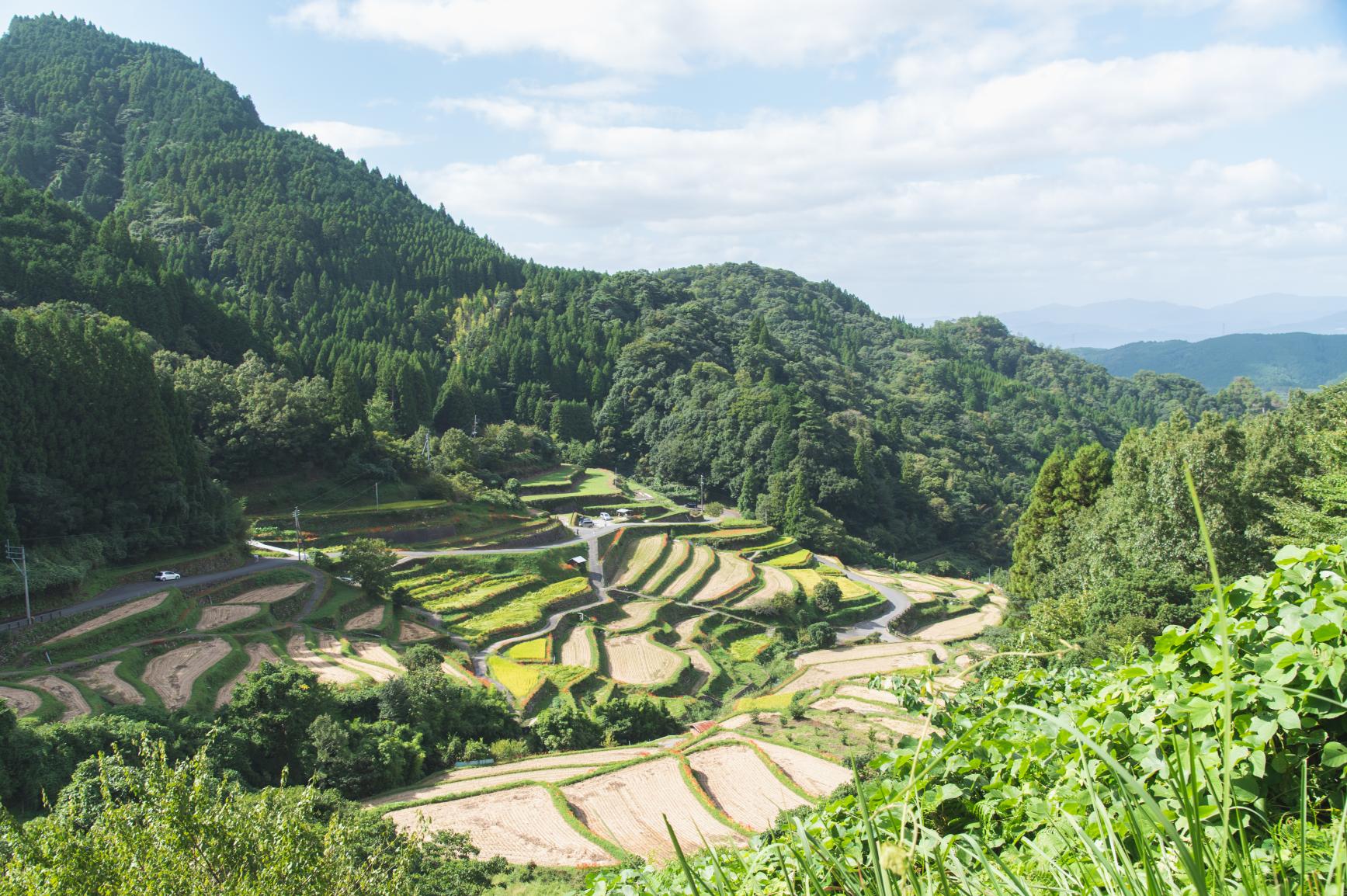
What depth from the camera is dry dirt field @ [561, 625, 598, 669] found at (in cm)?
2653

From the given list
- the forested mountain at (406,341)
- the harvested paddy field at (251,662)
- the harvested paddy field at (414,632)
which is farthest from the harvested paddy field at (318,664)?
the forested mountain at (406,341)

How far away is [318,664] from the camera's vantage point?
21.4 m

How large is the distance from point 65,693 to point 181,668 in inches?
113

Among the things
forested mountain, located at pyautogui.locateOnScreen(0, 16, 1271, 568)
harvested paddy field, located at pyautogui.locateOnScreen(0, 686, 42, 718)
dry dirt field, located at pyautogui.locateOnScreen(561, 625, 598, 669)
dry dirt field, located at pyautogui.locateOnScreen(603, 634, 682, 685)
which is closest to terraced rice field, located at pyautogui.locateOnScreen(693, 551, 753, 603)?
dry dirt field, located at pyautogui.locateOnScreen(603, 634, 682, 685)

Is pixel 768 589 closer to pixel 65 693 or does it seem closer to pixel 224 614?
pixel 224 614

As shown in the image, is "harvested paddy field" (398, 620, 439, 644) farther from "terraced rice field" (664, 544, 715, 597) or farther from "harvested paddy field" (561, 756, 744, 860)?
"harvested paddy field" (561, 756, 744, 860)

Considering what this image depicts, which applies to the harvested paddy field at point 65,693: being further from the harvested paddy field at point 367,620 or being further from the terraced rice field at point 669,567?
the terraced rice field at point 669,567

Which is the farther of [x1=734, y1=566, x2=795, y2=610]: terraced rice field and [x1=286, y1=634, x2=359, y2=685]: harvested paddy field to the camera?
[x1=734, y1=566, x2=795, y2=610]: terraced rice field

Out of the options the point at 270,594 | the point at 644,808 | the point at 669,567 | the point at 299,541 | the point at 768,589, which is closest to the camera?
the point at 644,808

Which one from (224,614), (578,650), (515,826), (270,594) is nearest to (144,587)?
(224,614)

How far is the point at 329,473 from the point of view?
34156 millimetres

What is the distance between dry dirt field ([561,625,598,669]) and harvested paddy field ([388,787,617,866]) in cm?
1051

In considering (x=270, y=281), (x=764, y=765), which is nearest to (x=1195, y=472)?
(x=764, y=765)

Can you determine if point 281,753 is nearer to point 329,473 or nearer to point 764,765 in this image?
point 764,765
